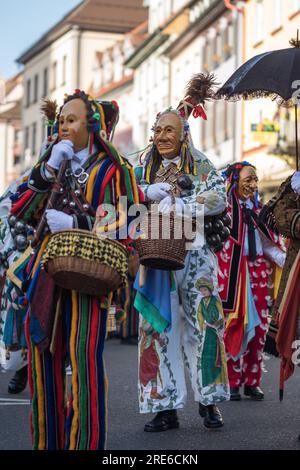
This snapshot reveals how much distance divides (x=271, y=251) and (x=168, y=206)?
10.5ft

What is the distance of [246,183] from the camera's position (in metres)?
9.93

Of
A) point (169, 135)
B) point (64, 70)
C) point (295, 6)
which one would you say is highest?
point (64, 70)

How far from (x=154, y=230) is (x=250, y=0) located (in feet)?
108

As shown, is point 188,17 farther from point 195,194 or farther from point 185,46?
point 195,194

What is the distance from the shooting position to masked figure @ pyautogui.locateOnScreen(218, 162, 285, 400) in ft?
31.7

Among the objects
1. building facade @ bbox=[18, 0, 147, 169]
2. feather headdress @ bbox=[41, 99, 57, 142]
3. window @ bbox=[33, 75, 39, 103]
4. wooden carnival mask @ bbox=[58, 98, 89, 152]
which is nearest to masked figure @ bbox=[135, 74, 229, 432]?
→ feather headdress @ bbox=[41, 99, 57, 142]

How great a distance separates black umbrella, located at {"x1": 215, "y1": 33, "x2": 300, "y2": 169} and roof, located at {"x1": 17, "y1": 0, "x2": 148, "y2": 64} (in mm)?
63048

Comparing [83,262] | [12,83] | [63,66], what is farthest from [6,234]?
[12,83]

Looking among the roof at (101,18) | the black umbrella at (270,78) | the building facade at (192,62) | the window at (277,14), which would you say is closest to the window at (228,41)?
the building facade at (192,62)

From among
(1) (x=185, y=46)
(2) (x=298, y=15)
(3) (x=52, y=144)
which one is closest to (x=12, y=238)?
(3) (x=52, y=144)

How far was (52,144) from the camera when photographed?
19.4ft

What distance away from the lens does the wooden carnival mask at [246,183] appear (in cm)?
994

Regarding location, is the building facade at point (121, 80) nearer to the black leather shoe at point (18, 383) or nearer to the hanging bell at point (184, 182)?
the black leather shoe at point (18, 383)

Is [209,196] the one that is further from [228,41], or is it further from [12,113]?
[12,113]
